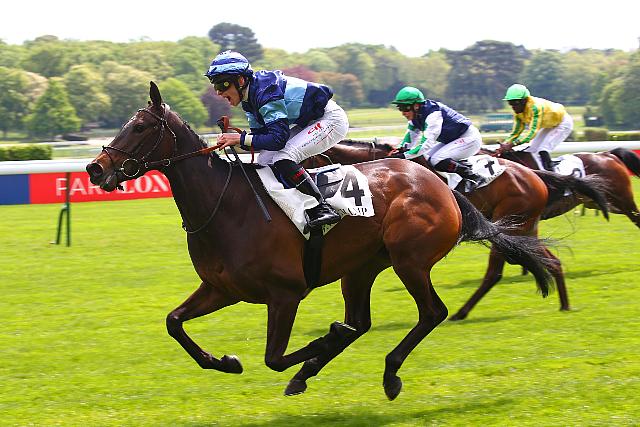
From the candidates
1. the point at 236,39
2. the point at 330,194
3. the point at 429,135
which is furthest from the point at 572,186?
the point at 236,39

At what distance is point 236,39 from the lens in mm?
76938

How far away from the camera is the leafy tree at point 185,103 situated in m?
32.2

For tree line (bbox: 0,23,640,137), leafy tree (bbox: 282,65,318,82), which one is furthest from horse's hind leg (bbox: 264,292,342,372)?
leafy tree (bbox: 282,65,318,82)

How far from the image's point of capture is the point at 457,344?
245 inches

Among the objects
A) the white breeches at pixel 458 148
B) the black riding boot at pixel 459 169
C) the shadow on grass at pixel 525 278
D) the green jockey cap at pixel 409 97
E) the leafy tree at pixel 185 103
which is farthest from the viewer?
the leafy tree at pixel 185 103

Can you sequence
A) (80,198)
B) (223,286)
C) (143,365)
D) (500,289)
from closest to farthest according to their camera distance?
(223,286), (143,365), (500,289), (80,198)

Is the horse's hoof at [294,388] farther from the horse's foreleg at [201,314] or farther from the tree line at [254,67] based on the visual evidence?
the tree line at [254,67]

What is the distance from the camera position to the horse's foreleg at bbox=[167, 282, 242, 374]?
4.92m

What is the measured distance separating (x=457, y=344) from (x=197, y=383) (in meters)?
1.74

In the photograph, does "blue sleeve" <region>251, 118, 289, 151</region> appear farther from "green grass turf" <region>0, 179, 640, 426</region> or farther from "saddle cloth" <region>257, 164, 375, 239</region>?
"green grass turf" <region>0, 179, 640, 426</region>

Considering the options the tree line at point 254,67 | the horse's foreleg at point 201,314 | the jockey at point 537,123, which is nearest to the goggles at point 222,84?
the horse's foreleg at point 201,314

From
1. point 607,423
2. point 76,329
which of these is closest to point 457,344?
point 607,423

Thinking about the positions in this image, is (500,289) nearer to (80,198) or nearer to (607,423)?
(607,423)

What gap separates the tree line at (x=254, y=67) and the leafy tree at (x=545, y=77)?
0.07 m
